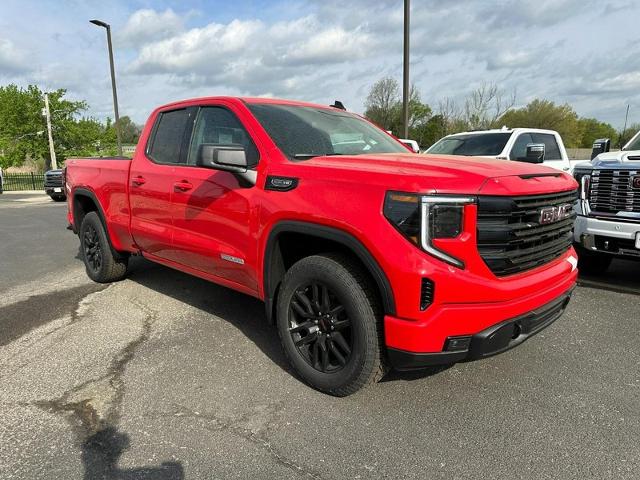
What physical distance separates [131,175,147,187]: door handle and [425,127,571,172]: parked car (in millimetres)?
6326

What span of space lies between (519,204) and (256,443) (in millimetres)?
1891

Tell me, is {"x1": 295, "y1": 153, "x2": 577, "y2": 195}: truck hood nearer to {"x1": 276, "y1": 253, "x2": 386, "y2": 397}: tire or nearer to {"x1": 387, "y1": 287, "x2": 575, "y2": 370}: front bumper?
{"x1": 276, "y1": 253, "x2": 386, "y2": 397}: tire

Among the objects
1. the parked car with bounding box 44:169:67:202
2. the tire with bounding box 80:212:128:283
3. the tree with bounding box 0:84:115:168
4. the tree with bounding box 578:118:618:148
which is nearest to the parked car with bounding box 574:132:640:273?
the tire with bounding box 80:212:128:283

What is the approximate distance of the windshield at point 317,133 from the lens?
3.48 meters

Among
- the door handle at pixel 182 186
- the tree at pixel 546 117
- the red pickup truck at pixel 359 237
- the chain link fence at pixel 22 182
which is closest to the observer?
the red pickup truck at pixel 359 237

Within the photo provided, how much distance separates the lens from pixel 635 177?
4695 mm

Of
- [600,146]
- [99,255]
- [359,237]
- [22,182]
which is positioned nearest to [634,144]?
[600,146]

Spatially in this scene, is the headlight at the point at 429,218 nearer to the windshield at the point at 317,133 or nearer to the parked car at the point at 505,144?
the windshield at the point at 317,133

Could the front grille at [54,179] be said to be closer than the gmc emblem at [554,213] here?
No

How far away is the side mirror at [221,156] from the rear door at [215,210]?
10 centimetres

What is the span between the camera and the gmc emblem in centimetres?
286

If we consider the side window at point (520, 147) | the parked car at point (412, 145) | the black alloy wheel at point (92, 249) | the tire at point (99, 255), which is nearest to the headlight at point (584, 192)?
the parked car at point (412, 145)

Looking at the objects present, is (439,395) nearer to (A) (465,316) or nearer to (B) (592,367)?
(A) (465,316)

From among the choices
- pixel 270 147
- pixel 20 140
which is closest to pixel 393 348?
pixel 270 147
